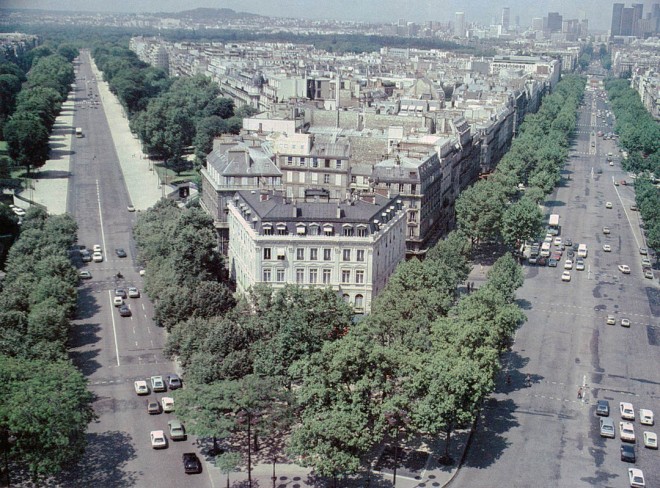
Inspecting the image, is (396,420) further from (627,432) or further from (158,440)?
(627,432)

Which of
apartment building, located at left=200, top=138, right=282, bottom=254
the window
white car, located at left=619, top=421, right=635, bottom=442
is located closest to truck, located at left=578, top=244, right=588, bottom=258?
apartment building, located at left=200, top=138, right=282, bottom=254

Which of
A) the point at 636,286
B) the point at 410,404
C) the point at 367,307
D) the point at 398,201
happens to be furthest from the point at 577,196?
the point at 410,404

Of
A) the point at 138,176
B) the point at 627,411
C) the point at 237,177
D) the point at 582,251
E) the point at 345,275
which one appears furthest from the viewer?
the point at 138,176

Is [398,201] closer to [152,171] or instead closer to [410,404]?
[410,404]

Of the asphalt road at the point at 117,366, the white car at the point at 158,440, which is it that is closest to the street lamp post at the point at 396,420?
the asphalt road at the point at 117,366

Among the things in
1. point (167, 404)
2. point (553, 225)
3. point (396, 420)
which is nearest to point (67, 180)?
point (553, 225)

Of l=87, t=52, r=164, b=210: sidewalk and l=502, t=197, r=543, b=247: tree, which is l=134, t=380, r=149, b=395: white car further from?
l=87, t=52, r=164, b=210: sidewalk

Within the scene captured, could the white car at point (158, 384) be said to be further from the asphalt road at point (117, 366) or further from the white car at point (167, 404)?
the white car at point (167, 404)
